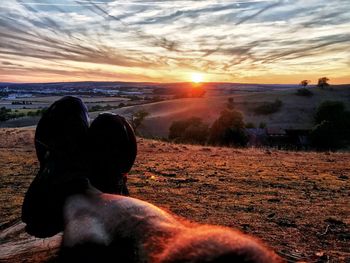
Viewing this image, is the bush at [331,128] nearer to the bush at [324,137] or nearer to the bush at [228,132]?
the bush at [324,137]

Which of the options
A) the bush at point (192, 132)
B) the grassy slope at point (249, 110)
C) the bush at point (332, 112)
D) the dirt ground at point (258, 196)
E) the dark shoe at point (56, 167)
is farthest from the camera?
the grassy slope at point (249, 110)

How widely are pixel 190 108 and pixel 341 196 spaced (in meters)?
62.5

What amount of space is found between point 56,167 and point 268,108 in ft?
205

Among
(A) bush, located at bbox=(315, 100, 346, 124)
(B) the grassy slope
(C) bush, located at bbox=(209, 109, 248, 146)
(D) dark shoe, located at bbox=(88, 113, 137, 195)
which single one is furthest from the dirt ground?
(B) the grassy slope

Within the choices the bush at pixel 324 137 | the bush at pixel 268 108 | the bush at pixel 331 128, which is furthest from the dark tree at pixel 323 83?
the bush at pixel 324 137

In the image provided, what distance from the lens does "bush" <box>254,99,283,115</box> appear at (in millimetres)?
61841

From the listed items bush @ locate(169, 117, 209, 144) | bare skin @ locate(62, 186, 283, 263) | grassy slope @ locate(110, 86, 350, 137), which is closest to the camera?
bare skin @ locate(62, 186, 283, 263)

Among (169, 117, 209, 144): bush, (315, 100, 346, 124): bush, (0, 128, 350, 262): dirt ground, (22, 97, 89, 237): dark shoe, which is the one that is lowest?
(169, 117, 209, 144): bush

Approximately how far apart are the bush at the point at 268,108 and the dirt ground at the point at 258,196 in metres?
55.2

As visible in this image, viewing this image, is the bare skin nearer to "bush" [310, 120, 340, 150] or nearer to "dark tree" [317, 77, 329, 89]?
"bush" [310, 120, 340, 150]

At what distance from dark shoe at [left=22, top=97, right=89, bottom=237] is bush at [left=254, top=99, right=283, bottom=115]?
60773 mm

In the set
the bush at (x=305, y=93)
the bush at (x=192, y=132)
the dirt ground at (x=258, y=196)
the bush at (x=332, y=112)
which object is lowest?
the bush at (x=192, y=132)

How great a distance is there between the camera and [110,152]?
2.58 m

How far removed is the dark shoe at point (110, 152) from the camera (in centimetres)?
247
